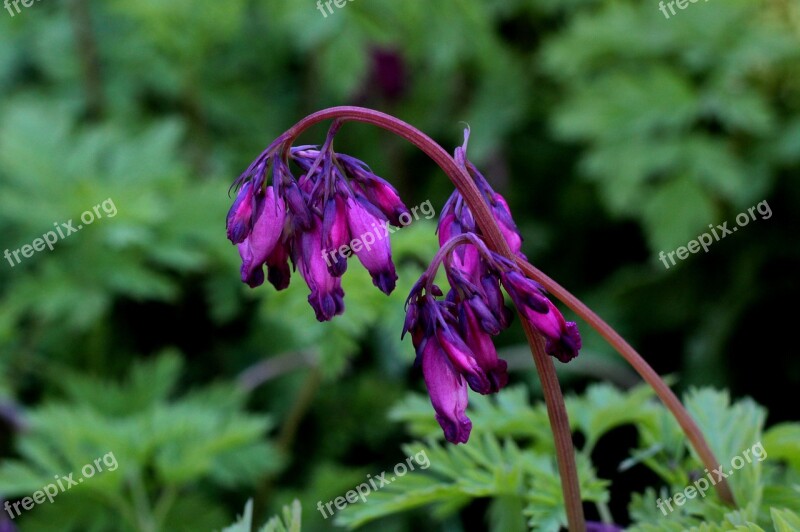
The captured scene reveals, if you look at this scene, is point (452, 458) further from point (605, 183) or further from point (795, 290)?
point (795, 290)

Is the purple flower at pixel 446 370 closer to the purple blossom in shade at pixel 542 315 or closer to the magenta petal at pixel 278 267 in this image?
the purple blossom in shade at pixel 542 315

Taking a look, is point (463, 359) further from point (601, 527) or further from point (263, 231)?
point (601, 527)

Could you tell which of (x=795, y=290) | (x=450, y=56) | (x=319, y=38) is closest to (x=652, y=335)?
(x=795, y=290)

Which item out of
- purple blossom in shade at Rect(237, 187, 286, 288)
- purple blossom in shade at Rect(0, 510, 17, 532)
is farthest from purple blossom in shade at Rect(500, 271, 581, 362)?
purple blossom in shade at Rect(0, 510, 17, 532)

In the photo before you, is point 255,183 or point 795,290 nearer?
point 255,183

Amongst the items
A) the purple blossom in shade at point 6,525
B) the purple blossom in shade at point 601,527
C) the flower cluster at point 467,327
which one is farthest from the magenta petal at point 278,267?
the purple blossom in shade at point 6,525

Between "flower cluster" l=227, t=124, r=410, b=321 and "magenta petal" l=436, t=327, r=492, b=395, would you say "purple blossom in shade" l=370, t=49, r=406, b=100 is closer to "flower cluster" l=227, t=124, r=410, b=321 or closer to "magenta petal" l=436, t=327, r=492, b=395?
"flower cluster" l=227, t=124, r=410, b=321

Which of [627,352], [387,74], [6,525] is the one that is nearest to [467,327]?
[627,352]
